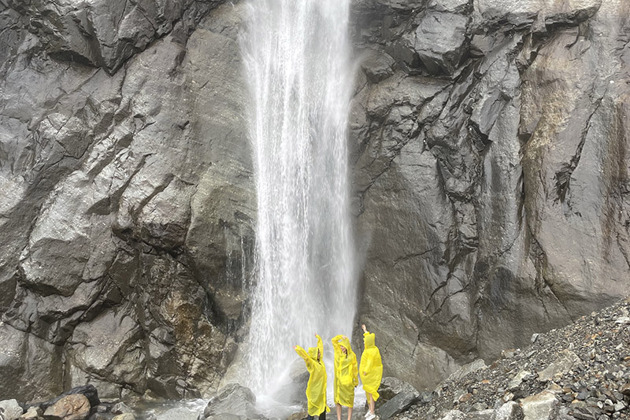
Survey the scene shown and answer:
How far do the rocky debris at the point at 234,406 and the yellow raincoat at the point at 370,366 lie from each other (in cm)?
326

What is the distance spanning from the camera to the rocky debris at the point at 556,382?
7746mm

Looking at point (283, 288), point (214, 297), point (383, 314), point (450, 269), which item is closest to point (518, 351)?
point (450, 269)

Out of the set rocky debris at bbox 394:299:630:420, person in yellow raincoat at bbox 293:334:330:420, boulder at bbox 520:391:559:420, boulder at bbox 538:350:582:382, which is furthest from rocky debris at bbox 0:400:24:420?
boulder at bbox 538:350:582:382

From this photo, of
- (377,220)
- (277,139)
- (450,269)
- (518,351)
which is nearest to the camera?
(518,351)

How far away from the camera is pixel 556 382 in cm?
860

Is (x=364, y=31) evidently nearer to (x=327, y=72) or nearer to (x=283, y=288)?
(x=327, y=72)

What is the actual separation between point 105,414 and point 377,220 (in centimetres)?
876

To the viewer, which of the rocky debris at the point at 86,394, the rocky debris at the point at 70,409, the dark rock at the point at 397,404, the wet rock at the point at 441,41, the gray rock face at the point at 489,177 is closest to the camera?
the dark rock at the point at 397,404

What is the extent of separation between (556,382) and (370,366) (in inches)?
130

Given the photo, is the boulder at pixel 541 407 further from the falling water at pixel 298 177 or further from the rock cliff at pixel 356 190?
the falling water at pixel 298 177

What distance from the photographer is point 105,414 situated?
12.9m

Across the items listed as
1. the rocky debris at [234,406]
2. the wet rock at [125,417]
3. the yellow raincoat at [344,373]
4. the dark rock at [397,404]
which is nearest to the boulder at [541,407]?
the yellow raincoat at [344,373]

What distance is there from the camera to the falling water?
15664 millimetres

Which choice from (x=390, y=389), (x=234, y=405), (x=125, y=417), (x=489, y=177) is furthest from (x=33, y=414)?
(x=489, y=177)
